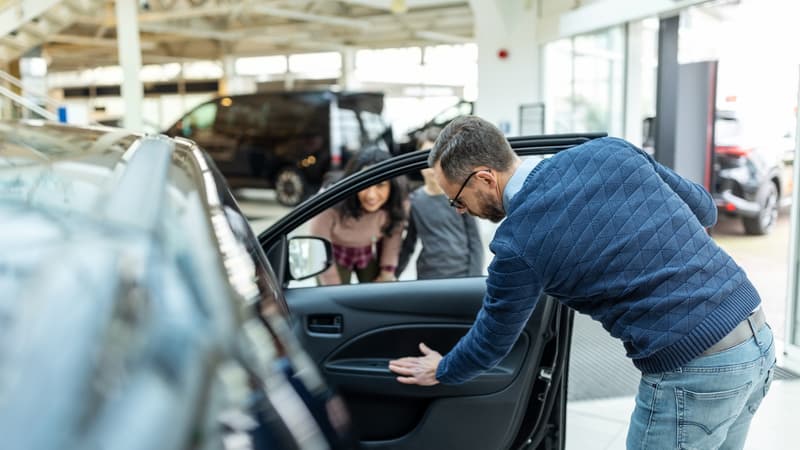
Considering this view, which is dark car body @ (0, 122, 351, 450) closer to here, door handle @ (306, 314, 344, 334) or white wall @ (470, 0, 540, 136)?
door handle @ (306, 314, 344, 334)

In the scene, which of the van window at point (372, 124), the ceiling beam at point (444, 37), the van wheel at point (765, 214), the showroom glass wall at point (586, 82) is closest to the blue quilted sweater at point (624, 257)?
the showroom glass wall at point (586, 82)

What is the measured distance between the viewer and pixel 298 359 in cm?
107

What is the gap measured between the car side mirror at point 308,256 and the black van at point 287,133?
26.4 feet

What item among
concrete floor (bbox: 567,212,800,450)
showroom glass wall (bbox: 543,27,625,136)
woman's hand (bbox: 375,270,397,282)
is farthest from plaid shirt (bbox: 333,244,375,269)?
showroom glass wall (bbox: 543,27,625,136)

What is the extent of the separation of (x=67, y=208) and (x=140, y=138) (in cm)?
62

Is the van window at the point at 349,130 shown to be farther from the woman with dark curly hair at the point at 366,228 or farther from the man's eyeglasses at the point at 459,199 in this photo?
the man's eyeglasses at the point at 459,199

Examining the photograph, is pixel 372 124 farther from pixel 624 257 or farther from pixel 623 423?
pixel 624 257

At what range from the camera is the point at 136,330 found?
2.31 feet

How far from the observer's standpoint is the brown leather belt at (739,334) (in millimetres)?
1560

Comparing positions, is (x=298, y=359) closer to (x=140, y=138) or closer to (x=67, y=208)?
(x=67, y=208)

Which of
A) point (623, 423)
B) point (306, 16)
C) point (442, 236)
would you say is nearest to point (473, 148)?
point (442, 236)

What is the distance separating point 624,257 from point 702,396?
15.0 inches

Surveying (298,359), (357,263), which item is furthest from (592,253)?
(357,263)

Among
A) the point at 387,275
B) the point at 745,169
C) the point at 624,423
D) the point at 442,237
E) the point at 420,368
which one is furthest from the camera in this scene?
the point at 745,169
